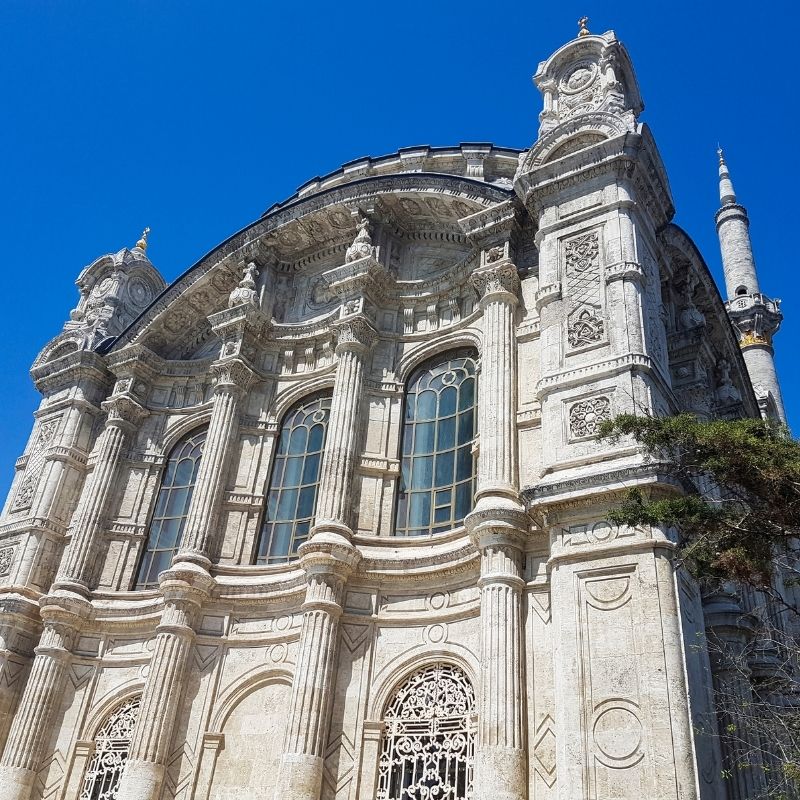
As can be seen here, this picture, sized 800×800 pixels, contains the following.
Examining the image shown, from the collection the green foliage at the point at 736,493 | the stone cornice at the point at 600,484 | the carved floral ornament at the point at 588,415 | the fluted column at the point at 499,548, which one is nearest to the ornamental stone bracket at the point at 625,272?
the carved floral ornament at the point at 588,415

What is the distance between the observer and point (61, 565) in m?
18.7

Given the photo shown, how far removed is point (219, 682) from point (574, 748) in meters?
7.63

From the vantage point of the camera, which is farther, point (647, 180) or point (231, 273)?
point (231, 273)

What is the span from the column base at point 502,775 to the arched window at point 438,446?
461 cm

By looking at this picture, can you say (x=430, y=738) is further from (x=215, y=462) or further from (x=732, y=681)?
(x=215, y=462)

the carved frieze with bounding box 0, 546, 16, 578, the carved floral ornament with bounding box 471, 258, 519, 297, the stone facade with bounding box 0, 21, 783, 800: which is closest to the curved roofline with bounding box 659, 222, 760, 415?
the stone facade with bounding box 0, 21, 783, 800

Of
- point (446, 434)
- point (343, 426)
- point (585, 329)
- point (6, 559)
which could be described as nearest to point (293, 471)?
point (343, 426)

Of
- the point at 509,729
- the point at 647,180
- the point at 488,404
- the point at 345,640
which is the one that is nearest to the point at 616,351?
the point at 488,404

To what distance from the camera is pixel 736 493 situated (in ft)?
31.0

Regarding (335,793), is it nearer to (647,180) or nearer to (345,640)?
(345,640)

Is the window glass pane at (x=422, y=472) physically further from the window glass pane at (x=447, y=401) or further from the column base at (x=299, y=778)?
the column base at (x=299, y=778)

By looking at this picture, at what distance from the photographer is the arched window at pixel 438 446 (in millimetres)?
16047

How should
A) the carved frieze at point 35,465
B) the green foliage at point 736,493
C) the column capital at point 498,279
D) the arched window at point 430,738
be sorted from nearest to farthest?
the green foliage at point 736,493 < the arched window at point 430,738 < the column capital at point 498,279 < the carved frieze at point 35,465

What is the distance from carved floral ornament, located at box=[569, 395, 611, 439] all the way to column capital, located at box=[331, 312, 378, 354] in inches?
245
